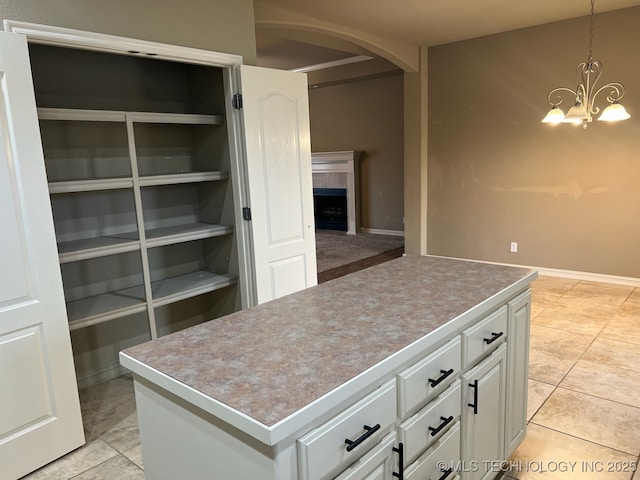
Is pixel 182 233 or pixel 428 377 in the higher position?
pixel 182 233

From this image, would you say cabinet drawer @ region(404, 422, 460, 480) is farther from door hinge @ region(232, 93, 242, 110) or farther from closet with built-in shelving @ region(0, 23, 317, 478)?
door hinge @ region(232, 93, 242, 110)

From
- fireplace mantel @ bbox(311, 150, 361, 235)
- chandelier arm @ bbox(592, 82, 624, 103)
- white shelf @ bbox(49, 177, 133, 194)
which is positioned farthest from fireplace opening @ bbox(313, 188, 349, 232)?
white shelf @ bbox(49, 177, 133, 194)

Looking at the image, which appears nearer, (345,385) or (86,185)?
(345,385)

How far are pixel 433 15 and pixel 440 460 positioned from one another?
4.19 metres

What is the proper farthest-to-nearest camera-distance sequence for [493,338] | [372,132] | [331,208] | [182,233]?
1. [331,208]
2. [372,132]
3. [182,233]
4. [493,338]

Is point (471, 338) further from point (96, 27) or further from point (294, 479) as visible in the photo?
point (96, 27)

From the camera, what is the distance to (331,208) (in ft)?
29.8

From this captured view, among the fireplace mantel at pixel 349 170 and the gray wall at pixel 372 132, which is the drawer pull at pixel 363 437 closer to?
the gray wall at pixel 372 132

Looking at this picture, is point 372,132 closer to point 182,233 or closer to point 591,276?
point 591,276

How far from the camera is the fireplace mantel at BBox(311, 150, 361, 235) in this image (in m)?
8.35

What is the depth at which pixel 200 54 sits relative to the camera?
2.75 meters

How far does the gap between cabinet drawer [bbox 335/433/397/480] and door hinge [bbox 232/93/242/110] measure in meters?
2.30

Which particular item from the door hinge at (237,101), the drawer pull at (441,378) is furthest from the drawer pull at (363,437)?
the door hinge at (237,101)

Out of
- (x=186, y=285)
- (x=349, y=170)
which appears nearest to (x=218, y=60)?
(x=186, y=285)
